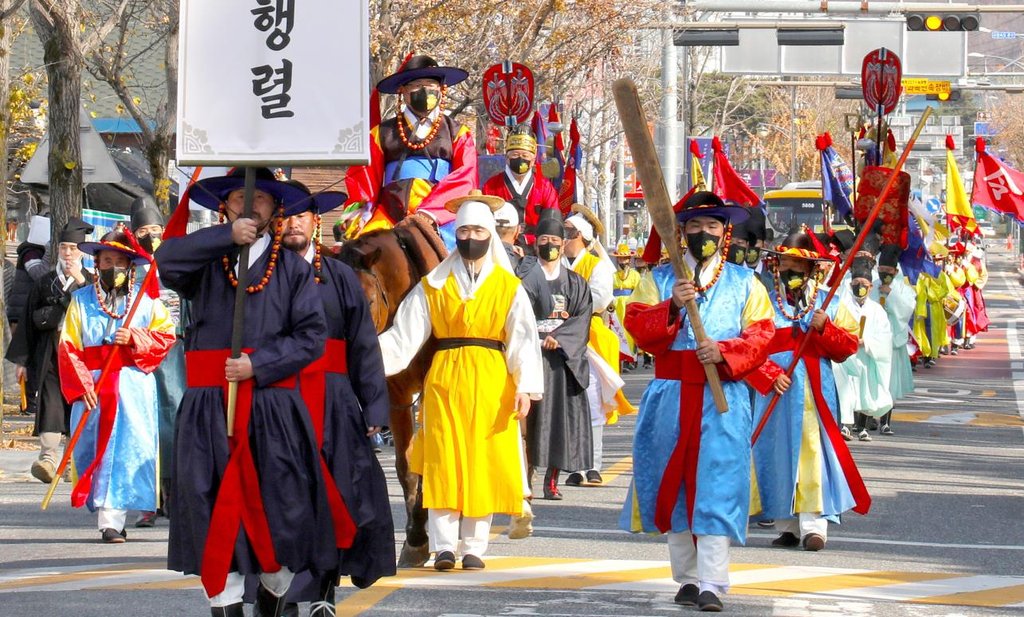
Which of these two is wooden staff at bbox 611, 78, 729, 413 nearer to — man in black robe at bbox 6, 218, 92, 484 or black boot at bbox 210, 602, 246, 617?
black boot at bbox 210, 602, 246, 617

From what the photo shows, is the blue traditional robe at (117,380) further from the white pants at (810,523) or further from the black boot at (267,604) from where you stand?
the black boot at (267,604)

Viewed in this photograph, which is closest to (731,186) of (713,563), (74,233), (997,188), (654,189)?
(654,189)

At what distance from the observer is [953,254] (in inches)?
1325

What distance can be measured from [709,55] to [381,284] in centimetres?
4119

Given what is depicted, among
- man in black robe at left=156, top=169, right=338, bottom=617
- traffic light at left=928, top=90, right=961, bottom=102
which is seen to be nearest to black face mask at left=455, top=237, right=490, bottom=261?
man in black robe at left=156, top=169, right=338, bottom=617

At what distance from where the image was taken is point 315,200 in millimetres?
7520

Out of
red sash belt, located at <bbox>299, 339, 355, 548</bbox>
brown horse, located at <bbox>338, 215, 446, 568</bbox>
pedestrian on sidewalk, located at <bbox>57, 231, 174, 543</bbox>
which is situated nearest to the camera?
red sash belt, located at <bbox>299, 339, 355, 548</bbox>

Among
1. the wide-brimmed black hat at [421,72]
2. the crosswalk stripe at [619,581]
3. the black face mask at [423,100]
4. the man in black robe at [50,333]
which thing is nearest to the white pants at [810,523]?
the crosswalk stripe at [619,581]

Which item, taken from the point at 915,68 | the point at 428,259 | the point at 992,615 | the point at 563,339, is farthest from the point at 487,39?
the point at 992,615

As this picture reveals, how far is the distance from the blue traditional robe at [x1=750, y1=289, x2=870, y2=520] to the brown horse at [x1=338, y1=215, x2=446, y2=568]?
6.30 feet

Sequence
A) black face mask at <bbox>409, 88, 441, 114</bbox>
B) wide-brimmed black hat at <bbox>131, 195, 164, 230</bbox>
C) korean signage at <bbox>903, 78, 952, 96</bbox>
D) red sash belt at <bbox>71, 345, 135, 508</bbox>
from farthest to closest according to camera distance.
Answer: korean signage at <bbox>903, 78, 952, 96</bbox>
wide-brimmed black hat at <bbox>131, 195, 164, 230</bbox>
black face mask at <bbox>409, 88, 441, 114</bbox>
red sash belt at <bbox>71, 345, 135, 508</bbox>

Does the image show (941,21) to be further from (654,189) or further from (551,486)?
(654,189)

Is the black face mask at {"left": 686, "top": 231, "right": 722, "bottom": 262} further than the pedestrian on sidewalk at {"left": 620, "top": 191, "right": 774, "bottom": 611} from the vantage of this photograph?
Yes

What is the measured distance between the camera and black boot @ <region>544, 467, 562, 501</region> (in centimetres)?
1302
